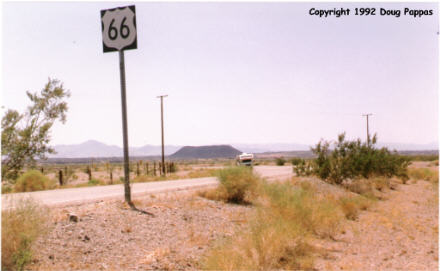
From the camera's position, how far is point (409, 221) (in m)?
15.1

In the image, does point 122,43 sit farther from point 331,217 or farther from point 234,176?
point 331,217

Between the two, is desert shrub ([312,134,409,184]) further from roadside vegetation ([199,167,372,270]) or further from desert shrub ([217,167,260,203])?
desert shrub ([217,167,260,203])

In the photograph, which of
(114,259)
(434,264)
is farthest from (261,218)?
(434,264)

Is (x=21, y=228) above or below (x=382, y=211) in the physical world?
above

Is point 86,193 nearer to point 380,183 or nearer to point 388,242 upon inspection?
point 388,242

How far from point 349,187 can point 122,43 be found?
17.6 metres

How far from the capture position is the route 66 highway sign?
10.4 m

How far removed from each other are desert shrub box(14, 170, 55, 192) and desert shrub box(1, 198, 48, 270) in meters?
18.7

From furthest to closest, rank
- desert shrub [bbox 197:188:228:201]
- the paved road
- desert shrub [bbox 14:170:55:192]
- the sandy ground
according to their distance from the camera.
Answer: desert shrub [bbox 14:170:55:192] → desert shrub [bbox 197:188:228:201] → the paved road → the sandy ground

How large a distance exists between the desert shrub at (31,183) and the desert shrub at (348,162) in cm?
1722

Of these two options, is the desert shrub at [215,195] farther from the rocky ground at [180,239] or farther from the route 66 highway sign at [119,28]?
the route 66 highway sign at [119,28]

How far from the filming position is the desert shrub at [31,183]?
23672mm

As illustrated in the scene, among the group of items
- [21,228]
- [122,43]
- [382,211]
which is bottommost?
[382,211]

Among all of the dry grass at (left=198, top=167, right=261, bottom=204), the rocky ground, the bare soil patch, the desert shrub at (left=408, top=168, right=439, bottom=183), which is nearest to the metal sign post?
the bare soil patch
